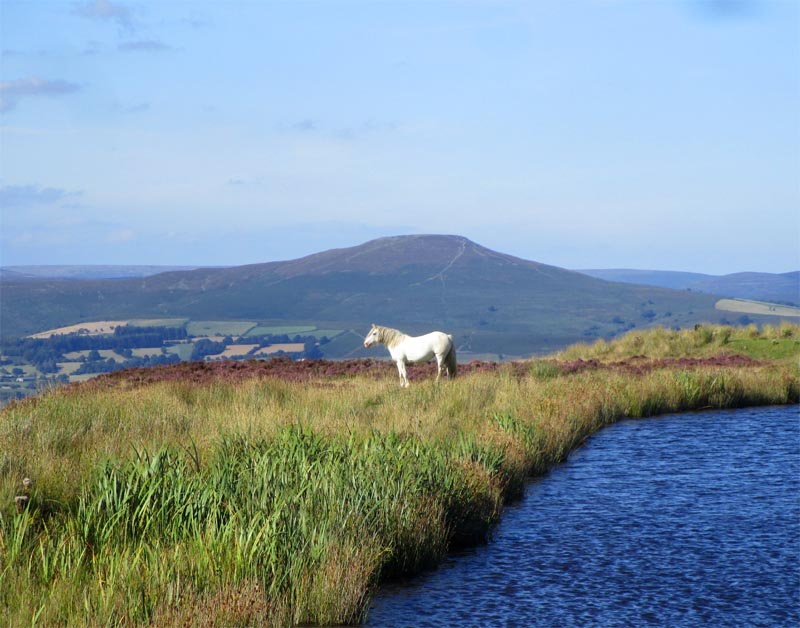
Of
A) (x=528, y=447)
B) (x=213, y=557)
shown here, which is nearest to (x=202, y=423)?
(x=528, y=447)

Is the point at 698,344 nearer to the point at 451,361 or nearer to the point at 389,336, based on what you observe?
the point at 451,361

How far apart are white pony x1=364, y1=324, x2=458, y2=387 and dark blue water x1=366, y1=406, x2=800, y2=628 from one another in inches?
341

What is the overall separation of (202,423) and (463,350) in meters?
140

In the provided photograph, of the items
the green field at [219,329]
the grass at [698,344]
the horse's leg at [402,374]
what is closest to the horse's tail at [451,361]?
the horse's leg at [402,374]

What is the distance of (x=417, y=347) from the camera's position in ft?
83.3

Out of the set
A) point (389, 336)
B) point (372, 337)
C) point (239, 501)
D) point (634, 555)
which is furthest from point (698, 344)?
point (239, 501)

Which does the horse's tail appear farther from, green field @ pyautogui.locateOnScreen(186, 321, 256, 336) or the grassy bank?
green field @ pyautogui.locateOnScreen(186, 321, 256, 336)

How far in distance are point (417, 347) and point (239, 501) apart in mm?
15657

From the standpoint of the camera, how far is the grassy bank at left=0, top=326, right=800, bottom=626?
7.28m

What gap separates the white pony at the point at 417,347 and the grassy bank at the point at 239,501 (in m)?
5.91

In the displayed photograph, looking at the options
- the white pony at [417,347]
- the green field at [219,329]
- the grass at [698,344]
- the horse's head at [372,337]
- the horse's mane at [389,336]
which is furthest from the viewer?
the green field at [219,329]

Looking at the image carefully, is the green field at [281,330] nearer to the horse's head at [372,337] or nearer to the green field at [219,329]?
the green field at [219,329]

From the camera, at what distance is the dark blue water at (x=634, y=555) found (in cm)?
888

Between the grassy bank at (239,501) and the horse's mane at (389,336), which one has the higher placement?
the horse's mane at (389,336)
